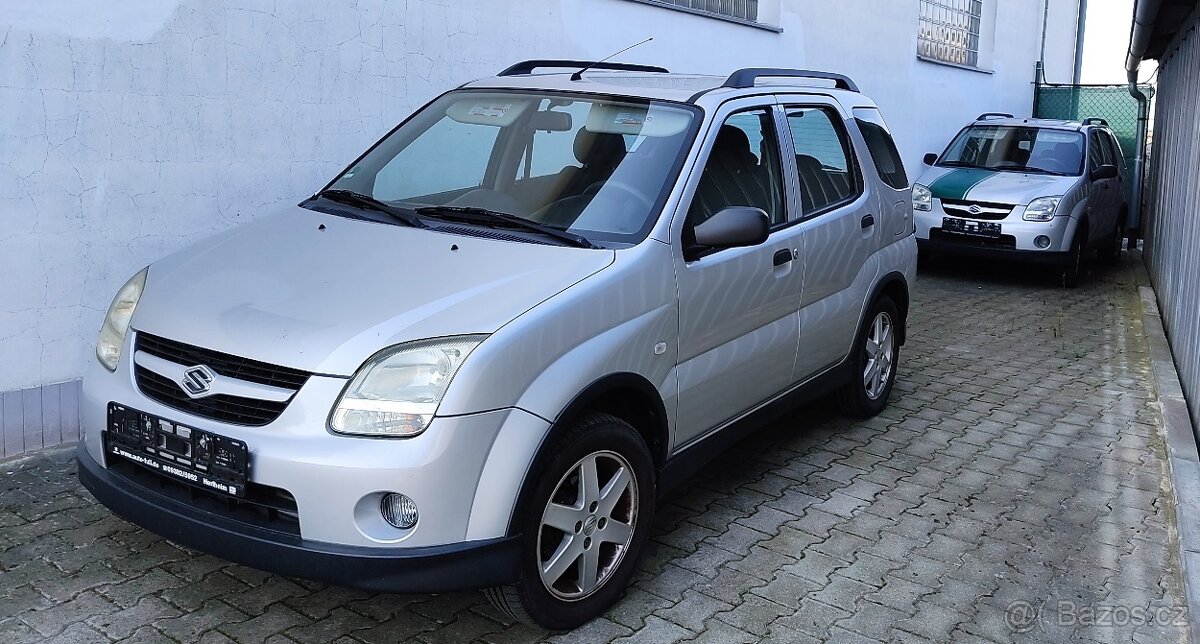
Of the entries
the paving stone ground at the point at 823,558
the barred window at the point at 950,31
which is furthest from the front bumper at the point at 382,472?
the barred window at the point at 950,31

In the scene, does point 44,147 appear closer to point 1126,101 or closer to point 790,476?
point 790,476

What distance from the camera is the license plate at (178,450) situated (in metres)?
3.20

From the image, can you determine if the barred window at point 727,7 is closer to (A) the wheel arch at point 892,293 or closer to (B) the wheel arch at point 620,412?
(A) the wheel arch at point 892,293

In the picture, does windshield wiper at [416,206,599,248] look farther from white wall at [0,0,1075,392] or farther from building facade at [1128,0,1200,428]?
building facade at [1128,0,1200,428]

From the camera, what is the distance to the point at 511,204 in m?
4.20

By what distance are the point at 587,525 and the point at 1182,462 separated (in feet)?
11.1

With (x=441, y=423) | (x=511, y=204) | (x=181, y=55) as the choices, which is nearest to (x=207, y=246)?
(x=511, y=204)

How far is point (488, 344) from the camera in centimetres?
321

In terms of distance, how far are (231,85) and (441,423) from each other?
3450mm

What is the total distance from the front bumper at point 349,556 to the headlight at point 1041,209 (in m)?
9.38

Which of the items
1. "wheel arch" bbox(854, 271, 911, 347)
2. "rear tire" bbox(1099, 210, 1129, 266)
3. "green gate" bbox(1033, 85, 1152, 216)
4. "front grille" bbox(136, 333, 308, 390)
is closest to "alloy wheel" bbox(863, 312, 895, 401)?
"wheel arch" bbox(854, 271, 911, 347)

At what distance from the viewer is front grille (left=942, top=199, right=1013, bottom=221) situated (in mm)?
11344

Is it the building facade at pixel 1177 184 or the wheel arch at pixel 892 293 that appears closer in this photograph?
the wheel arch at pixel 892 293

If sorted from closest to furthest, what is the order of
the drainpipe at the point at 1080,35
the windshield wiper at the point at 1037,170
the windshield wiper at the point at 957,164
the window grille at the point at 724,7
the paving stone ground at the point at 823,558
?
the paving stone ground at the point at 823,558 → the window grille at the point at 724,7 → the windshield wiper at the point at 1037,170 → the windshield wiper at the point at 957,164 → the drainpipe at the point at 1080,35
